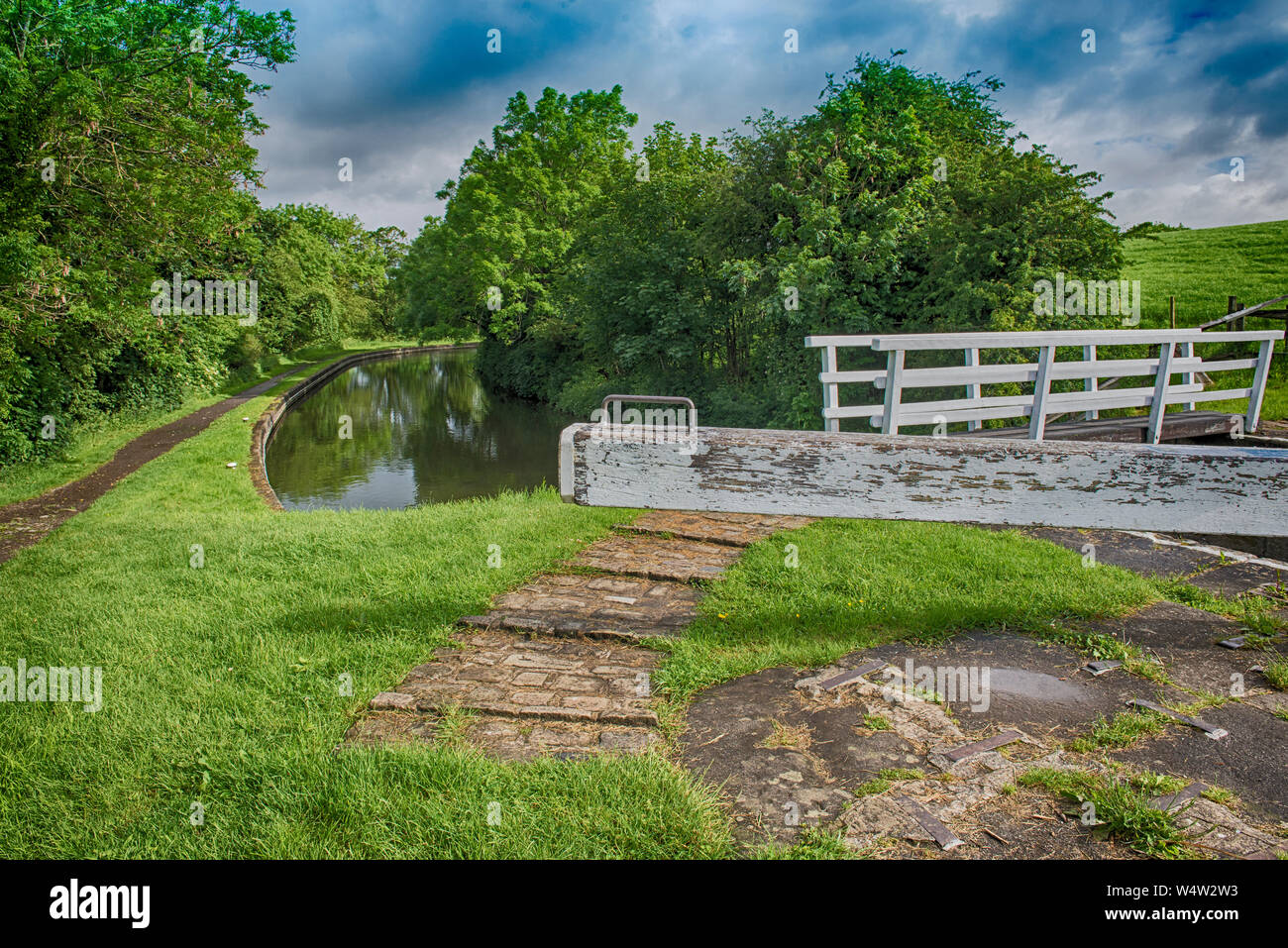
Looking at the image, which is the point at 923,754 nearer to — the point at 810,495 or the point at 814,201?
the point at 810,495

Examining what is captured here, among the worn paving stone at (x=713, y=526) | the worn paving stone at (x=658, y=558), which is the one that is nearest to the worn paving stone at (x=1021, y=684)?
the worn paving stone at (x=658, y=558)

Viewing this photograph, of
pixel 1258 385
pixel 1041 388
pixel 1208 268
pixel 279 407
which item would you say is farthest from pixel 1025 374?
pixel 279 407

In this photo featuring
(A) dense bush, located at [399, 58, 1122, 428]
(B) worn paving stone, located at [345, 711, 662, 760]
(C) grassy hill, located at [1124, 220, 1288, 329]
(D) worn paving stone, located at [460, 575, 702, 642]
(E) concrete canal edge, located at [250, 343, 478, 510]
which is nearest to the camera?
(B) worn paving stone, located at [345, 711, 662, 760]

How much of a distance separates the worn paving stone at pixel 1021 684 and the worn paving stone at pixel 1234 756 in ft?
0.76

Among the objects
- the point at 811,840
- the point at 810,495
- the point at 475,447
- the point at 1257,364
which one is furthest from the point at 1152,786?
the point at 475,447

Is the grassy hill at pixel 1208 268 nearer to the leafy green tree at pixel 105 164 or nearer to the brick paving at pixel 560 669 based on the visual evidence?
the brick paving at pixel 560 669

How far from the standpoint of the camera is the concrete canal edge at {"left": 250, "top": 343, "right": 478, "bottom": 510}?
1448 cm

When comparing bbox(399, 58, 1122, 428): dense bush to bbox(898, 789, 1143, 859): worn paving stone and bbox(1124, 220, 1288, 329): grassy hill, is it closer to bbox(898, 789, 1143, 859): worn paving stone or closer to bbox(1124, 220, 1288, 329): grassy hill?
bbox(1124, 220, 1288, 329): grassy hill

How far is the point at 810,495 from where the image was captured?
108 inches

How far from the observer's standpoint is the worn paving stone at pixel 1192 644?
11.6 feet

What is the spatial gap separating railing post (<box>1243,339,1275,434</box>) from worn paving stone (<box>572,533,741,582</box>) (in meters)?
6.68

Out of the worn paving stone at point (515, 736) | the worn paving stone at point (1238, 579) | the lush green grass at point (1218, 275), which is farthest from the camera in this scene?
the lush green grass at point (1218, 275)

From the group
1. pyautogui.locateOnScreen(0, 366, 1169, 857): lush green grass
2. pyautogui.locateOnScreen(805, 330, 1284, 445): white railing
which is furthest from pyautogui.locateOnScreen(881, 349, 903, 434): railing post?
pyautogui.locateOnScreen(0, 366, 1169, 857): lush green grass

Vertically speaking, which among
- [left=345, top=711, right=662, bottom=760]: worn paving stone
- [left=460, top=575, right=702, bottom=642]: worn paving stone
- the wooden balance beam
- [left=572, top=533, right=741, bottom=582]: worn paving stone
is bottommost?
[left=345, top=711, right=662, bottom=760]: worn paving stone
